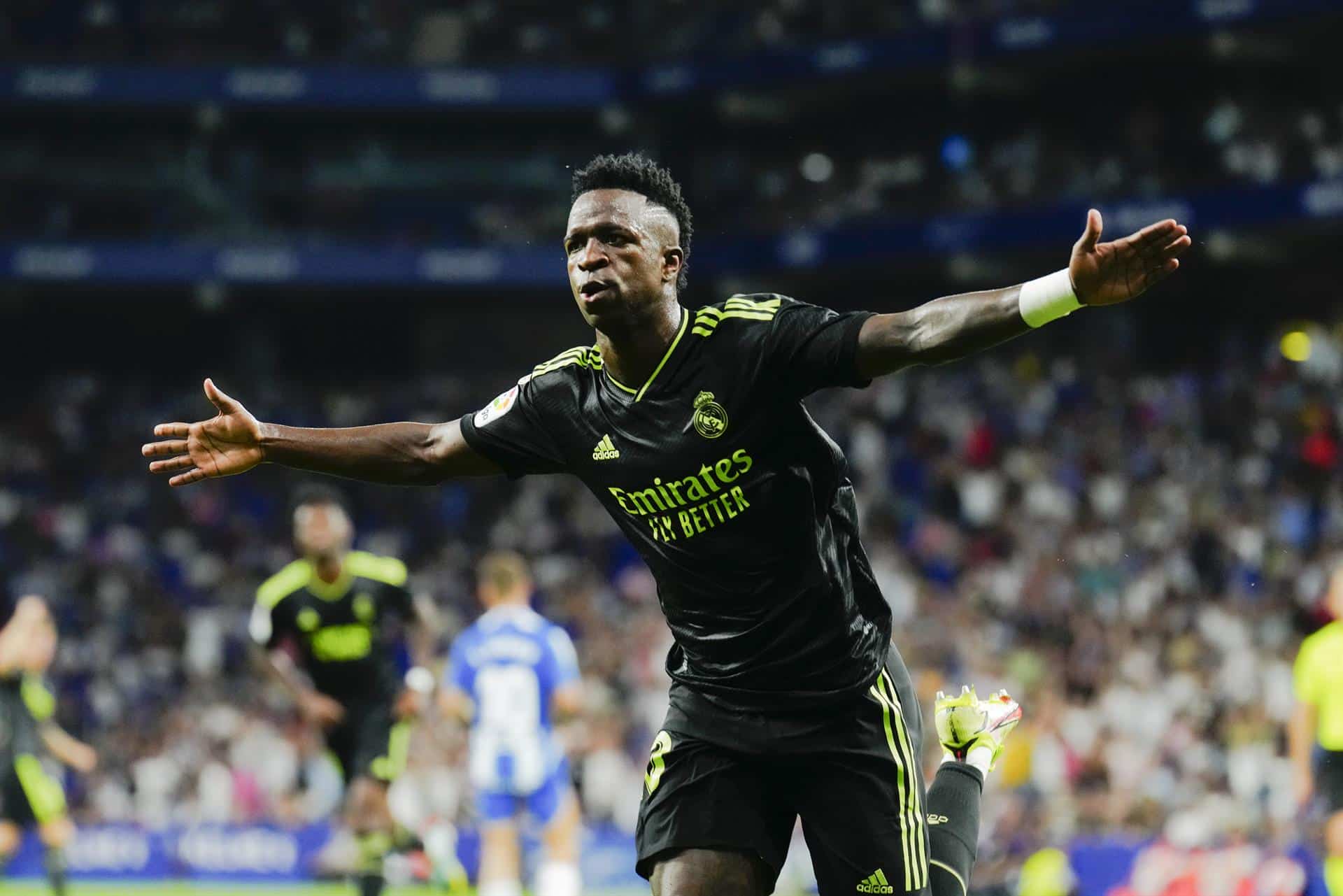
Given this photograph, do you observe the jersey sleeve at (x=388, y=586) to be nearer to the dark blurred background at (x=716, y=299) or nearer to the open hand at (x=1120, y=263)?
the dark blurred background at (x=716, y=299)

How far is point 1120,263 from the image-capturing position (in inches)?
166

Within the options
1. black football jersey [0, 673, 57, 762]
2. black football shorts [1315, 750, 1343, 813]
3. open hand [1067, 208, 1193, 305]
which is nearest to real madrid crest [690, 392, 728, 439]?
open hand [1067, 208, 1193, 305]

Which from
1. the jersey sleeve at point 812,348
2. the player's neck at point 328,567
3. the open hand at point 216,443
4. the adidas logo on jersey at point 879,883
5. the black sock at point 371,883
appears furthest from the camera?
the player's neck at point 328,567

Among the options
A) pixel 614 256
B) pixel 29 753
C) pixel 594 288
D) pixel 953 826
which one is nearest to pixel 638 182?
pixel 614 256

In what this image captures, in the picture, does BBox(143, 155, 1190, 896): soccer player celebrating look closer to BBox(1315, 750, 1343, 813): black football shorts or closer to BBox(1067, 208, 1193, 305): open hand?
BBox(1067, 208, 1193, 305): open hand

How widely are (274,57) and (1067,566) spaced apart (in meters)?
16.7

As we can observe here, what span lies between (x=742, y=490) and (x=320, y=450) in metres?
1.31

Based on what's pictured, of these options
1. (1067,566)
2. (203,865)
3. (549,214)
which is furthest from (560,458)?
(549,214)

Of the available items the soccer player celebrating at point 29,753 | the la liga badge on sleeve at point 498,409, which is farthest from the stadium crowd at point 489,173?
the la liga badge on sleeve at point 498,409

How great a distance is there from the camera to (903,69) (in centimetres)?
2623

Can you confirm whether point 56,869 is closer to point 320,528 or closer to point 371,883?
point 371,883

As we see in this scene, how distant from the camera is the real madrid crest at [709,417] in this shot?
4.73 meters

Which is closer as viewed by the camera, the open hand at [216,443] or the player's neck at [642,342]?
the player's neck at [642,342]

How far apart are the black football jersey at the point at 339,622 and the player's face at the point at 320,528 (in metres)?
0.20
